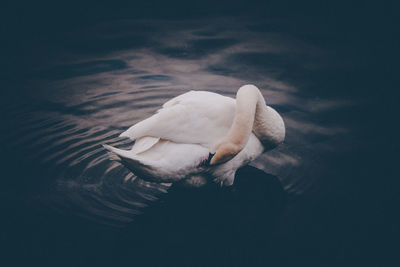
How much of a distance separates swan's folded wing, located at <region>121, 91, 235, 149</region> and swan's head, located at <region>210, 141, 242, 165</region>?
232 mm

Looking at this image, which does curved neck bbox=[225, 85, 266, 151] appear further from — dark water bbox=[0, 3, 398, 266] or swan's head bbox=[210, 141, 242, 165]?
dark water bbox=[0, 3, 398, 266]

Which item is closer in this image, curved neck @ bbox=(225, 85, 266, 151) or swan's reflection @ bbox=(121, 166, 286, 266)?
swan's reflection @ bbox=(121, 166, 286, 266)

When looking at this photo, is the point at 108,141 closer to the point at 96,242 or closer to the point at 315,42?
the point at 96,242

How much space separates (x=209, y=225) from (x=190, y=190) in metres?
0.51

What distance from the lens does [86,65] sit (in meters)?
6.10

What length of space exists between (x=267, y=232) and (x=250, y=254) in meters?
0.26

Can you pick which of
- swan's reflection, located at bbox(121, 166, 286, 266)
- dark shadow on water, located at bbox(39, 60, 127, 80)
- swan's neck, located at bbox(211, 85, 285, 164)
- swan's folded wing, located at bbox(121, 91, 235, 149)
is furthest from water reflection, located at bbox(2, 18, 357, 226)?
swan's folded wing, located at bbox(121, 91, 235, 149)

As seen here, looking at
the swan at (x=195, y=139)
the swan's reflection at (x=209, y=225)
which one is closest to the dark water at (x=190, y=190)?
the swan's reflection at (x=209, y=225)

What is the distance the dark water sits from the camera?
2.65 metres

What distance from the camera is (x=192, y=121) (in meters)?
2.92

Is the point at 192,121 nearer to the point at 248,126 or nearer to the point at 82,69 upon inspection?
the point at 248,126

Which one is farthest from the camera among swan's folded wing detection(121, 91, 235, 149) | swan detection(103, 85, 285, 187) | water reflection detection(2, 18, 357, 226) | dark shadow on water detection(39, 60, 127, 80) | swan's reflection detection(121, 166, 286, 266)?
dark shadow on water detection(39, 60, 127, 80)

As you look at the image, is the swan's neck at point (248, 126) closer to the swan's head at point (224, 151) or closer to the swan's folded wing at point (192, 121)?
the swan's head at point (224, 151)

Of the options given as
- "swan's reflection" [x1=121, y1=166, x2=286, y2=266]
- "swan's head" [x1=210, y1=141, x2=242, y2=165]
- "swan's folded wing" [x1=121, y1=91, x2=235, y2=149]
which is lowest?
"swan's reflection" [x1=121, y1=166, x2=286, y2=266]
